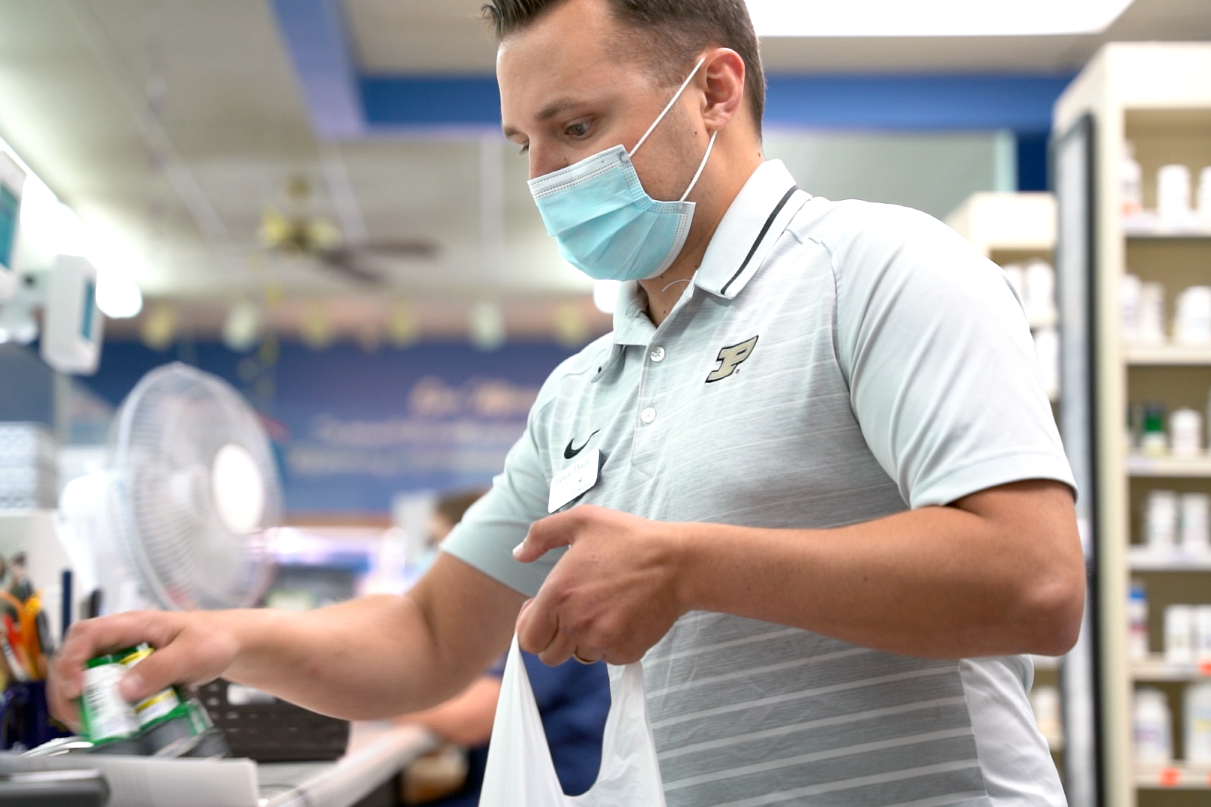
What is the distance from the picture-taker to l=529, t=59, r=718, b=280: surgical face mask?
1345 millimetres

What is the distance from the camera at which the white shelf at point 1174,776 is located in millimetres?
3699

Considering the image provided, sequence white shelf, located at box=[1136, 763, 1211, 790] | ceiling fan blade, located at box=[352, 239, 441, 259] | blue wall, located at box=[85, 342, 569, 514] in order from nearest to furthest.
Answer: white shelf, located at box=[1136, 763, 1211, 790], ceiling fan blade, located at box=[352, 239, 441, 259], blue wall, located at box=[85, 342, 569, 514]

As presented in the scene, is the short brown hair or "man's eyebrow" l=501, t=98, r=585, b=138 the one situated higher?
the short brown hair

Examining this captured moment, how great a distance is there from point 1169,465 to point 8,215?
348 centimetres

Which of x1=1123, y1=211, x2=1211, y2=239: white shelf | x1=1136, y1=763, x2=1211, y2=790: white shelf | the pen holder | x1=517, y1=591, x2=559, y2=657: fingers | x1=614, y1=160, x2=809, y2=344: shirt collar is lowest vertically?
x1=1136, y1=763, x2=1211, y2=790: white shelf

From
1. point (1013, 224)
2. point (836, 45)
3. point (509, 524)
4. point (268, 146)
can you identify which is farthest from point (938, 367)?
point (268, 146)

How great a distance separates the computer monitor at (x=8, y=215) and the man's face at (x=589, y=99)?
1179 mm

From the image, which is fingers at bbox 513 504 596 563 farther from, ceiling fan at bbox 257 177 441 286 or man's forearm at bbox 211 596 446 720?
ceiling fan at bbox 257 177 441 286

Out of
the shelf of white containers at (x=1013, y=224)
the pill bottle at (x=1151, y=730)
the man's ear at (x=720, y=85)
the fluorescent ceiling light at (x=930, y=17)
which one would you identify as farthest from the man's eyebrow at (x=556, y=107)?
the shelf of white containers at (x=1013, y=224)

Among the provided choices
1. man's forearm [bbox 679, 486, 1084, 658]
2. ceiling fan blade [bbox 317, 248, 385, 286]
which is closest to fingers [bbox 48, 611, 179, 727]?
man's forearm [bbox 679, 486, 1084, 658]

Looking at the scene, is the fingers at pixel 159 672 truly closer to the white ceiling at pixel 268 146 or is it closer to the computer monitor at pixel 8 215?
the computer monitor at pixel 8 215

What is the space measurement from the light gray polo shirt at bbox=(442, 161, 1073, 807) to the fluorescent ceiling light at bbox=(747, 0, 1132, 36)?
3.92 m

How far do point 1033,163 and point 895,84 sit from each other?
36.4 inches

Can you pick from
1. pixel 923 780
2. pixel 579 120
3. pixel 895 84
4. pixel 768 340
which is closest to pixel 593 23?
pixel 579 120
